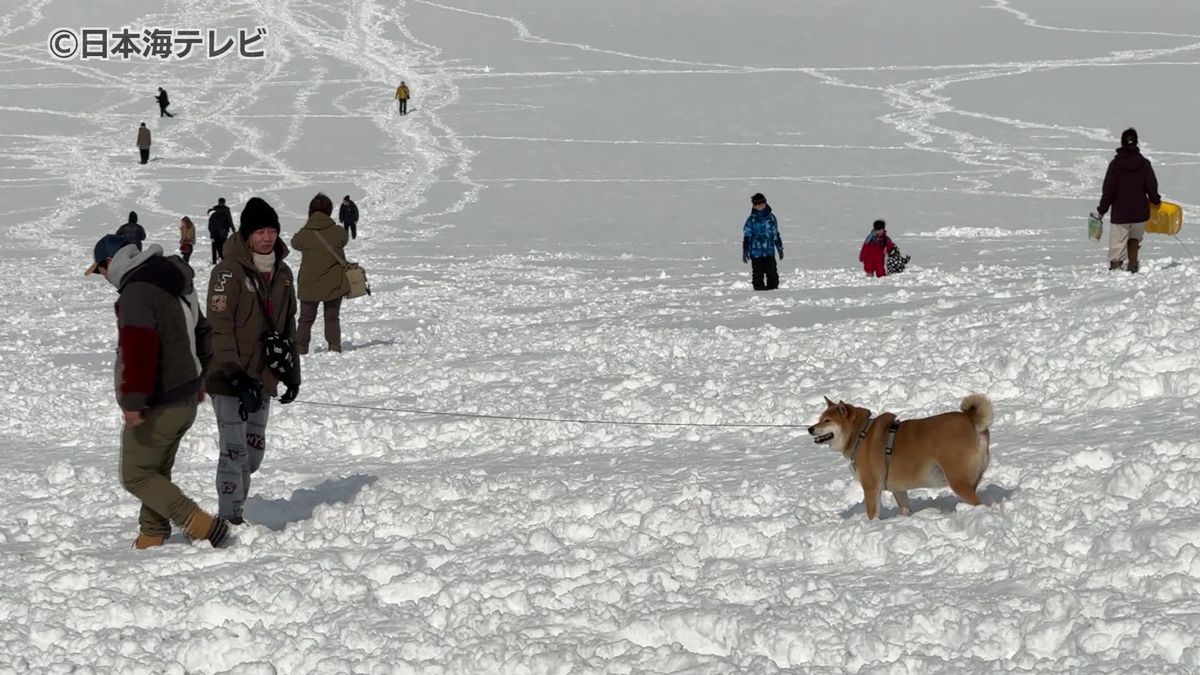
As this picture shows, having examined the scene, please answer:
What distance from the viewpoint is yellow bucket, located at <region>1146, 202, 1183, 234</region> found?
48.9 feet

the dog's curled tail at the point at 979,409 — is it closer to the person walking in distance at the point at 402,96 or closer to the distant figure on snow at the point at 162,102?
the person walking in distance at the point at 402,96

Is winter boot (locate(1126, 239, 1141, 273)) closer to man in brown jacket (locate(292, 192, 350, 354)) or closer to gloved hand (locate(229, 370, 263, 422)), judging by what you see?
man in brown jacket (locate(292, 192, 350, 354))

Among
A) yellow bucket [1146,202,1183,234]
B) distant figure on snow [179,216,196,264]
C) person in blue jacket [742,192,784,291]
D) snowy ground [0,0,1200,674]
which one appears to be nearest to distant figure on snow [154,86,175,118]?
snowy ground [0,0,1200,674]

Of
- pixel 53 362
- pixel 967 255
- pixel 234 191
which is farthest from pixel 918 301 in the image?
pixel 234 191

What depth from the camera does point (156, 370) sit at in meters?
6.20

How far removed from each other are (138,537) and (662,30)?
56888 millimetres

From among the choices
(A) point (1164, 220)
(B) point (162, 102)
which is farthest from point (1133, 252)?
(B) point (162, 102)

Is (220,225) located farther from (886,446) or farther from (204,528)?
(886,446)

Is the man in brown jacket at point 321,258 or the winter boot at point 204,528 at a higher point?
the man in brown jacket at point 321,258

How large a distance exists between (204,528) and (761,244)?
36.5ft

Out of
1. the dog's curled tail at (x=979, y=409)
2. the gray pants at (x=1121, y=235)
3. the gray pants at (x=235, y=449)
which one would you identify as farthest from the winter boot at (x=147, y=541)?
the gray pants at (x=1121, y=235)

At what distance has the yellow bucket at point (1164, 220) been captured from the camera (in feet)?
48.9

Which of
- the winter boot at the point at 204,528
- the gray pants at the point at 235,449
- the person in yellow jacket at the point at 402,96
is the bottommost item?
the winter boot at the point at 204,528

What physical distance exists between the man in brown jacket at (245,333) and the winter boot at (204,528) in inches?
9.5
